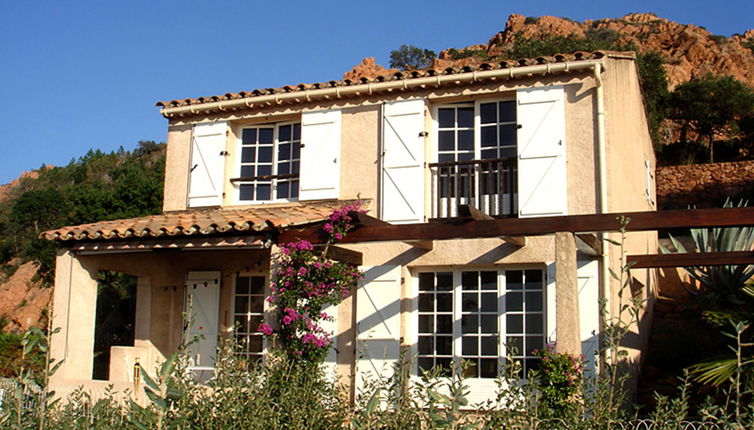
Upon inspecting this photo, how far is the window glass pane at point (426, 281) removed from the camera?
10.2 metres

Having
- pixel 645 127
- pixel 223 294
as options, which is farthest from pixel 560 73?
pixel 223 294

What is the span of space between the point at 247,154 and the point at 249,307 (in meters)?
2.55

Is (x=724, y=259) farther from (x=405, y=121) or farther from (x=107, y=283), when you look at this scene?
(x=107, y=283)

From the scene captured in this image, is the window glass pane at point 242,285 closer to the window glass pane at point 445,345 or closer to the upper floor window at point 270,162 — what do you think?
the upper floor window at point 270,162

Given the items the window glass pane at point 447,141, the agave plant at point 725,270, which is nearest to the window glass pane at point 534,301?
the window glass pane at point 447,141

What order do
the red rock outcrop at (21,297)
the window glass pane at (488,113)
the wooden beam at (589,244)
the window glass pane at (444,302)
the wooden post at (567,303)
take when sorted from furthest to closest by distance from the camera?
1. the red rock outcrop at (21,297)
2. the window glass pane at (488,113)
3. the window glass pane at (444,302)
4. the wooden beam at (589,244)
5. the wooden post at (567,303)

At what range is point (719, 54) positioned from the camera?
123 feet

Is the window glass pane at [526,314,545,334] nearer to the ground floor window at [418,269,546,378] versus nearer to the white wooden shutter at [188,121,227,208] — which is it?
the ground floor window at [418,269,546,378]

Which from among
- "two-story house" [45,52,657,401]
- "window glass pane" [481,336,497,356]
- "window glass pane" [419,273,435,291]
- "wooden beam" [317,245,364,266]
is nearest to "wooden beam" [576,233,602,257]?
"two-story house" [45,52,657,401]

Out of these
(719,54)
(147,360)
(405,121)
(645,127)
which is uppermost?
(719,54)

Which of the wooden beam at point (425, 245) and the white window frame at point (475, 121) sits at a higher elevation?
the white window frame at point (475, 121)

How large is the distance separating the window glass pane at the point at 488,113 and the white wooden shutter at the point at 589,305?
251 centimetres

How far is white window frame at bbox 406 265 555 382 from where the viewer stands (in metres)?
9.32

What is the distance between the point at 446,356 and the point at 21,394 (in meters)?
7.51
